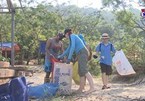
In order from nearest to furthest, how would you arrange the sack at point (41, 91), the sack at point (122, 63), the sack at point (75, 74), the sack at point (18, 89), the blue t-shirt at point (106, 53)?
the sack at point (18, 89) < the sack at point (41, 91) < the sack at point (75, 74) < the blue t-shirt at point (106, 53) < the sack at point (122, 63)

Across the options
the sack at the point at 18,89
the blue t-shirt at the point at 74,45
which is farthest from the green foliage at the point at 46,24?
the sack at the point at 18,89

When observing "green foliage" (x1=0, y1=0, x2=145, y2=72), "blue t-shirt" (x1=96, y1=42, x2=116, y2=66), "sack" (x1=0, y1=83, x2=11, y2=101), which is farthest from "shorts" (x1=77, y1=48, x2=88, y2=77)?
"green foliage" (x1=0, y1=0, x2=145, y2=72)

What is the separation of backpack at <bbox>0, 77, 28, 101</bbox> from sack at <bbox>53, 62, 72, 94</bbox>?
2.31 m

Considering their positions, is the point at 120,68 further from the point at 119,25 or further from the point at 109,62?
the point at 119,25

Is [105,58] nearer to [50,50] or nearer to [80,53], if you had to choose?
[80,53]

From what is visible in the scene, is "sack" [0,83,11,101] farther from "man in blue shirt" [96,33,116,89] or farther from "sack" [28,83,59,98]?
"man in blue shirt" [96,33,116,89]

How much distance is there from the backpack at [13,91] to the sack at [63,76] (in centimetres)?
231

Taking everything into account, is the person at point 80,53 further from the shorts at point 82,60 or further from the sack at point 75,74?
the sack at point 75,74

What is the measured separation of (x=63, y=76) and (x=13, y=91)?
248 centimetres

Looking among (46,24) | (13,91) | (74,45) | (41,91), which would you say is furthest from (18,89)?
(46,24)

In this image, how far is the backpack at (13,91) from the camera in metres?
6.18

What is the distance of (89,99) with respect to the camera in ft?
26.2

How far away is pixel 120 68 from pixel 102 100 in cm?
270

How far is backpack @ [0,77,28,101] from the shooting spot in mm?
6180
